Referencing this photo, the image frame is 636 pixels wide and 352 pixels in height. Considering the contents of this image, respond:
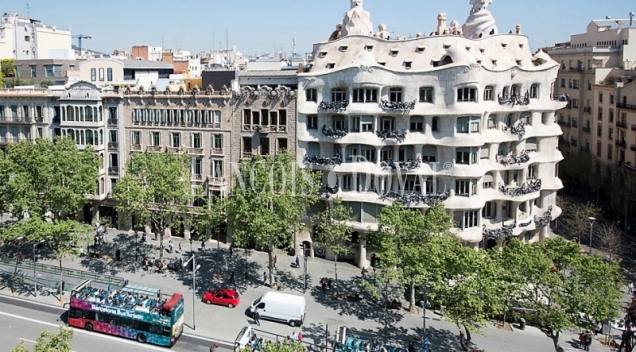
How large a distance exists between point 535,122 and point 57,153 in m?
51.1

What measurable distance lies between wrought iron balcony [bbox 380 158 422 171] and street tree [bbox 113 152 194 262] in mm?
20754

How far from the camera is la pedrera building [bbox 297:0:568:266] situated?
197ft

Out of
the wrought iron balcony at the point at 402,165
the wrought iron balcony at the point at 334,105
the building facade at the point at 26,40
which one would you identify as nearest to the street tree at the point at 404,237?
the wrought iron balcony at the point at 402,165

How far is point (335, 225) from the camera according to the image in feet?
195

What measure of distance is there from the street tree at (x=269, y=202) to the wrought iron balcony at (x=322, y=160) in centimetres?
502

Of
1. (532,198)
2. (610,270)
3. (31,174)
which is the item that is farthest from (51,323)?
(532,198)

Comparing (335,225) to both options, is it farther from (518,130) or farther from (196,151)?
(518,130)

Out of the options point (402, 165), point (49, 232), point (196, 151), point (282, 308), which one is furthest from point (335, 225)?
point (49, 232)

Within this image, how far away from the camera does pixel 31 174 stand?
60.2 m

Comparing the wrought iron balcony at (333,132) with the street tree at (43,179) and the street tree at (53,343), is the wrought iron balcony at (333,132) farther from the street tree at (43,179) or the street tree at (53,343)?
the street tree at (53,343)

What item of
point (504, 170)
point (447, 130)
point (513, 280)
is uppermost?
point (447, 130)

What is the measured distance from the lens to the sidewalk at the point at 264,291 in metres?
49.6

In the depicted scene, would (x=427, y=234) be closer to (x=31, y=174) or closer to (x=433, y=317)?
(x=433, y=317)

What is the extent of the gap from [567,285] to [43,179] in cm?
4906
